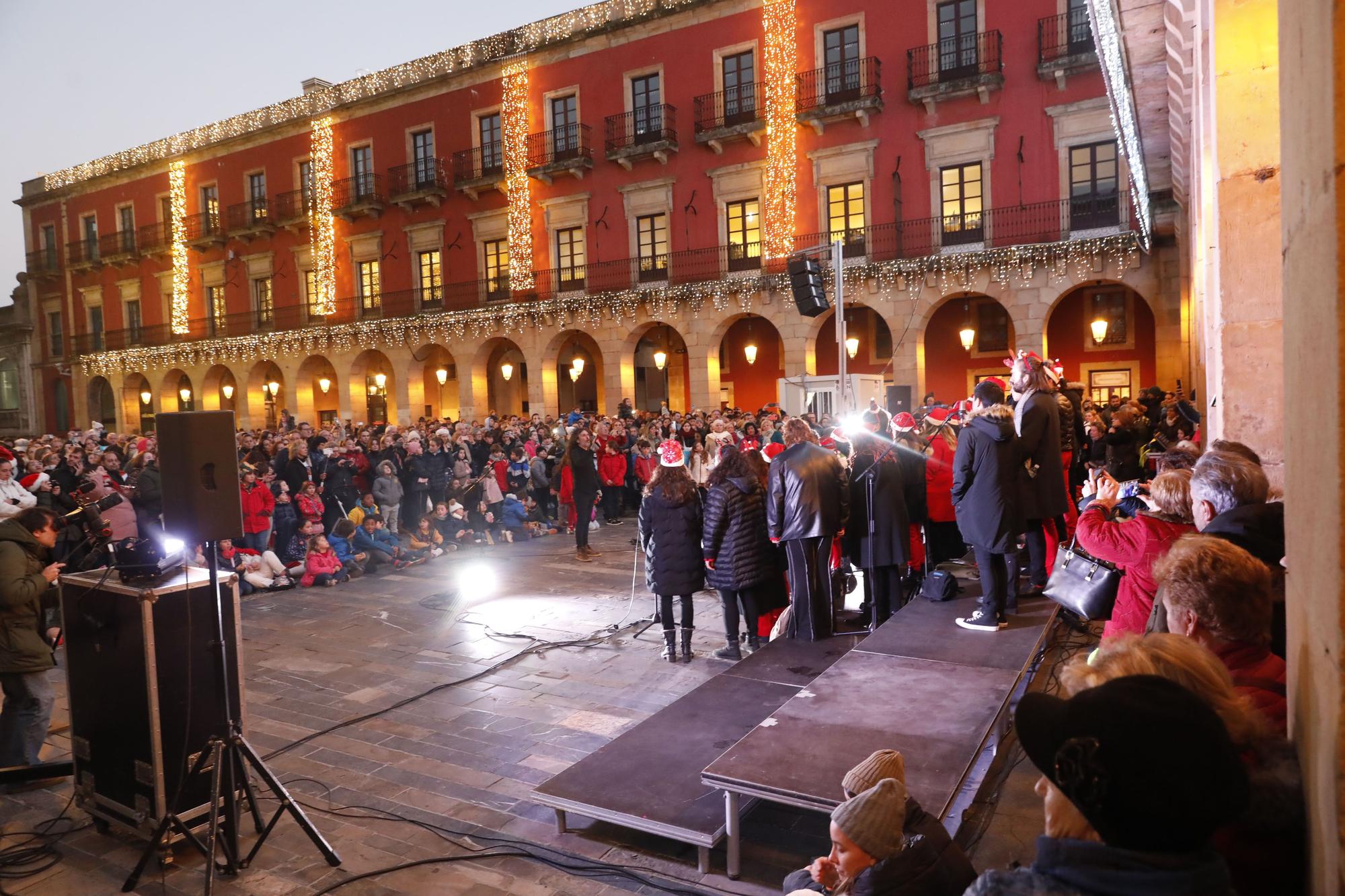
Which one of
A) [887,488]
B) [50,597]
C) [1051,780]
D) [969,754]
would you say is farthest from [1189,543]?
[50,597]

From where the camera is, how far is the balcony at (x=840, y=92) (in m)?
19.5

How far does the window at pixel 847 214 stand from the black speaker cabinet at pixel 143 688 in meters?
17.9

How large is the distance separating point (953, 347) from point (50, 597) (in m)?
19.8

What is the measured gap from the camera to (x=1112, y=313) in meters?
19.3

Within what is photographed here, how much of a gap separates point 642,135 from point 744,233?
12.8 feet

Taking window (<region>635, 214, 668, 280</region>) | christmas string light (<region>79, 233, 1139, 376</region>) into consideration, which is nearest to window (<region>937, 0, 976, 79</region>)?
christmas string light (<region>79, 233, 1139, 376</region>)

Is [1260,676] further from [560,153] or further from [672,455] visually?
[560,153]

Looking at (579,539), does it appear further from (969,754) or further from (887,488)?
(969,754)

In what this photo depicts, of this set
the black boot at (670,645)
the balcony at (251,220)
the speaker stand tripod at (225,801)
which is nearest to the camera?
the speaker stand tripod at (225,801)

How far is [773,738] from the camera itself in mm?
4137

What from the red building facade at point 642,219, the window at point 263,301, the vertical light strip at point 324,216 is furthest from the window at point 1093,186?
the window at point 263,301

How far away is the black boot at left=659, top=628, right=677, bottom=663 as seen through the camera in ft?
22.2

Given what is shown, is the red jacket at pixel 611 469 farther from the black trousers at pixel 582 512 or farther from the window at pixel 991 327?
the window at pixel 991 327

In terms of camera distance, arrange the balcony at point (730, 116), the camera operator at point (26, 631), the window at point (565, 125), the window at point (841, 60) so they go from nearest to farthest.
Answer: the camera operator at point (26, 631) < the window at point (841, 60) < the balcony at point (730, 116) < the window at point (565, 125)
